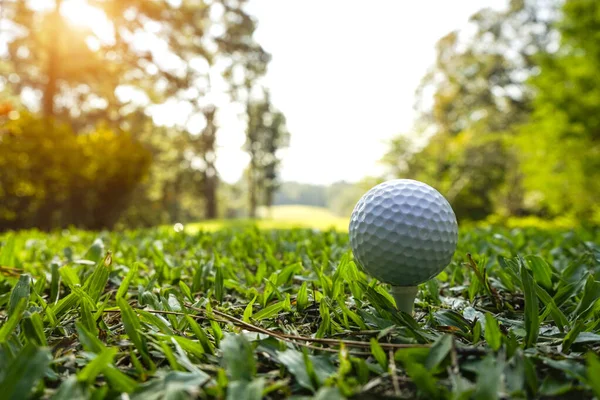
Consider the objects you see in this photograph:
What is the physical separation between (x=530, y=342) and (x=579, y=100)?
35.4 feet

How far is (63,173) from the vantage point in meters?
11.8

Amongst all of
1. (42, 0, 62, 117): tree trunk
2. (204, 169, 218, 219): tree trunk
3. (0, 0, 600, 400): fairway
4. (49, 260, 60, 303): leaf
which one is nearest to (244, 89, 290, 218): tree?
(0, 0, 600, 400): fairway

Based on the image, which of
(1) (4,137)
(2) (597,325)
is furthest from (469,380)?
(1) (4,137)

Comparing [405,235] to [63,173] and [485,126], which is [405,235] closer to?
[63,173]

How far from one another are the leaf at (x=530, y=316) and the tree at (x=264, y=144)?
32.9 meters

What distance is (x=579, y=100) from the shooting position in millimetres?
9641

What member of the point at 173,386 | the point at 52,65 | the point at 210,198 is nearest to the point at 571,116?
the point at 173,386

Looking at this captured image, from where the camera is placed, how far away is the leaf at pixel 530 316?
3.63ft

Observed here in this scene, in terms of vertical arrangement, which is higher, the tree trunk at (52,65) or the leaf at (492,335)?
the tree trunk at (52,65)

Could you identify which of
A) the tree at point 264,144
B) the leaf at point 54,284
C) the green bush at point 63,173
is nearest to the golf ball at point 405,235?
the leaf at point 54,284

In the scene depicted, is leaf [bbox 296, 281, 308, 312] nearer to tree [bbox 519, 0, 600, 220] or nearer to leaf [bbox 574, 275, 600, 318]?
leaf [bbox 574, 275, 600, 318]

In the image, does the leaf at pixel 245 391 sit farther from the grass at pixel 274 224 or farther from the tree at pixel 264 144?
the tree at pixel 264 144

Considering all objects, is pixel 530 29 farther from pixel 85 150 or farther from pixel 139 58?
pixel 85 150

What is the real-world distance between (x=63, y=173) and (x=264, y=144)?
2848 centimetres
